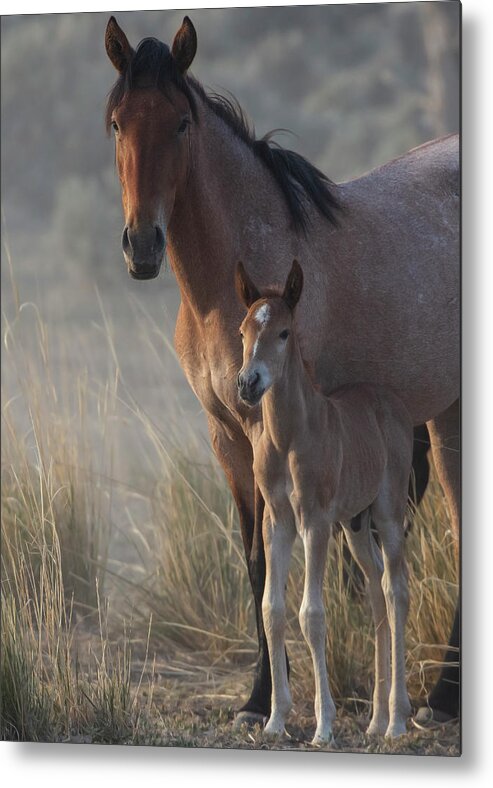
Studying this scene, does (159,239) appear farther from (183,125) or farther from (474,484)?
(474,484)

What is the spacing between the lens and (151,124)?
3.17m

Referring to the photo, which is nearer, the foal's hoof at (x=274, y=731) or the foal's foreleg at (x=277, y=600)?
the foal's foreleg at (x=277, y=600)

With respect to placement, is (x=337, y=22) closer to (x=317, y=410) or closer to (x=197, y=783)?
(x=317, y=410)

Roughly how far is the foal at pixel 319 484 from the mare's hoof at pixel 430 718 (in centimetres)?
5

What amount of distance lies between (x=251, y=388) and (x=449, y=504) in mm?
980

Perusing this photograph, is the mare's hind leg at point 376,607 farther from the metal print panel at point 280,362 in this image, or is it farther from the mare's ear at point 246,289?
the mare's ear at point 246,289

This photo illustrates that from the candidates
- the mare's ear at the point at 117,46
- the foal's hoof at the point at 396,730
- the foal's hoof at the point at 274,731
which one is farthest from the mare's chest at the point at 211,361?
the foal's hoof at the point at 396,730

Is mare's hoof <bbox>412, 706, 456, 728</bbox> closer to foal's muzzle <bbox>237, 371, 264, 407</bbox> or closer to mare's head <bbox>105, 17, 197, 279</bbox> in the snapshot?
foal's muzzle <bbox>237, 371, 264, 407</bbox>

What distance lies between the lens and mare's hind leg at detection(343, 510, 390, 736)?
3.31 meters

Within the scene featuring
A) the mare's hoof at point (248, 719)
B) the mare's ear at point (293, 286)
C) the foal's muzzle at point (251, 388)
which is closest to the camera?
the foal's muzzle at point (251, 388)

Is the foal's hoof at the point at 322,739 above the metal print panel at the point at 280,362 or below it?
below

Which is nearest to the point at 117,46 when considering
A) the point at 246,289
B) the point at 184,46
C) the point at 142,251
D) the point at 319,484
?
the point at 184,46

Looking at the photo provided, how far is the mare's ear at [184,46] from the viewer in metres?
3.19

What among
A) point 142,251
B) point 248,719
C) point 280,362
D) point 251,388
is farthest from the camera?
point 248,719
